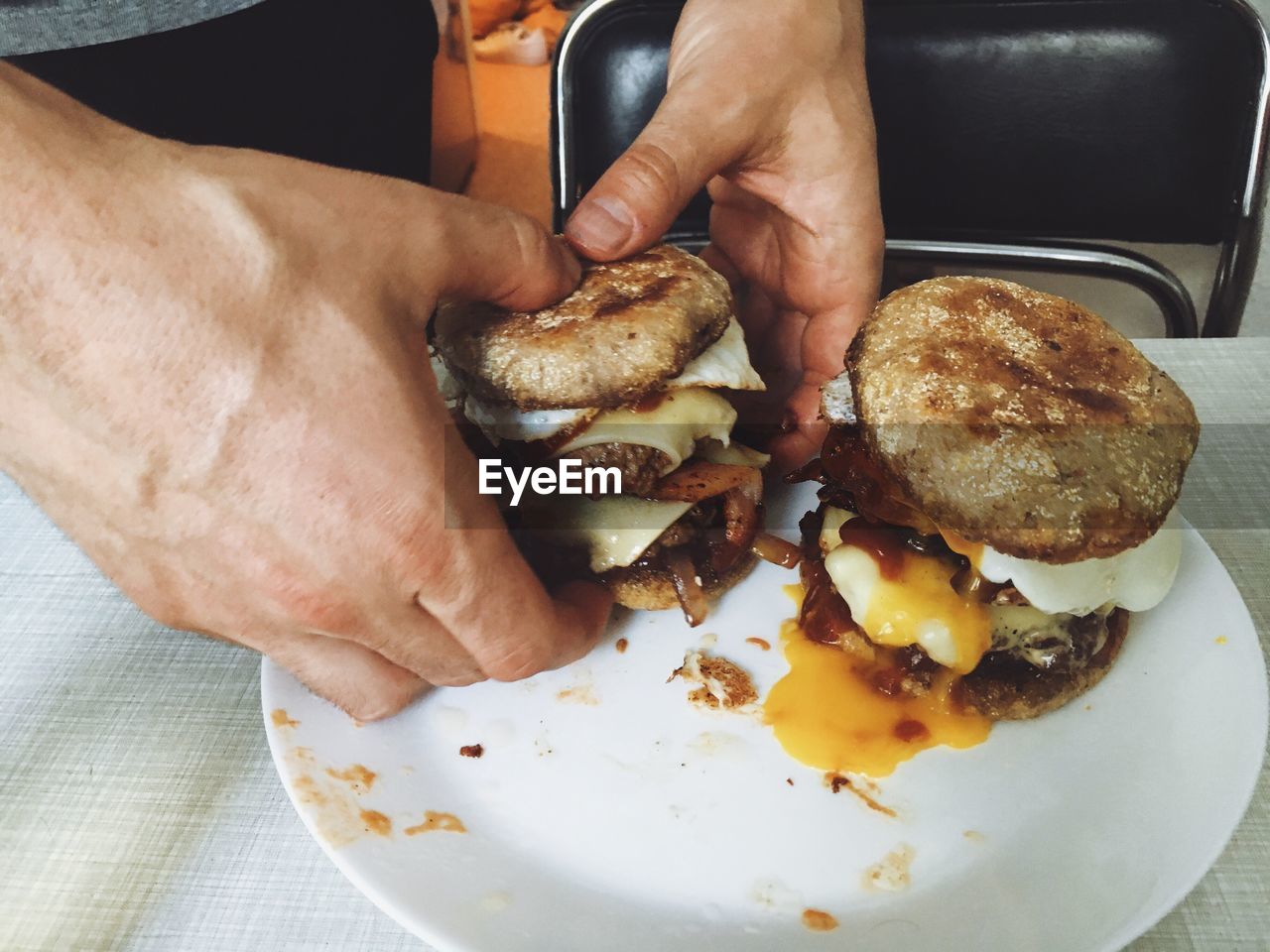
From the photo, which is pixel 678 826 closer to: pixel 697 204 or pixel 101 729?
pixel 101 729

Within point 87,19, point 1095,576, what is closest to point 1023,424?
point 1095,576

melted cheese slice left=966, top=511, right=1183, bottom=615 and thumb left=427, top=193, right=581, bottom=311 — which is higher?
thumb left=427, top=193, right=581, bottom=311

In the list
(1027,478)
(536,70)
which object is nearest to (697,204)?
(1027,478)

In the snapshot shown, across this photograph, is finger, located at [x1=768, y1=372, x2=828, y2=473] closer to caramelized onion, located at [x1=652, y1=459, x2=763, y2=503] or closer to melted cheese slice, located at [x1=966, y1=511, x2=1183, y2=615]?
caramelized onion, located at [x1=652, y1=459, x2=763, y2=503]

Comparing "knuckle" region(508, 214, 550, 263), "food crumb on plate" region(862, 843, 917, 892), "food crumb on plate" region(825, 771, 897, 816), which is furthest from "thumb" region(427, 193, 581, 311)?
"food crumb on plate" region(862, 843, 917, 892)

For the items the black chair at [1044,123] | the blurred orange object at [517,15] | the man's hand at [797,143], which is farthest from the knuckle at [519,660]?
the blurred orange object at [517,15]

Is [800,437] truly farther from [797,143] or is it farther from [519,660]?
[519,660]
